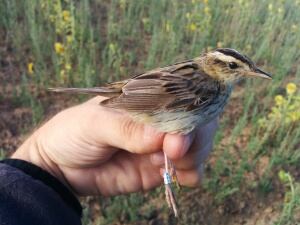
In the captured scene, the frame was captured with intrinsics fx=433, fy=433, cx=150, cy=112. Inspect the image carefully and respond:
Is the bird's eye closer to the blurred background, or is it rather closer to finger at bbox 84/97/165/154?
finger at bbox 84/97/165/154

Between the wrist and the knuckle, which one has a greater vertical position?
the knuckle

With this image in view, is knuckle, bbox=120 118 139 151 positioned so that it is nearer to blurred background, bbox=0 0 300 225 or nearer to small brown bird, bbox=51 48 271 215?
small brown bird, bbox=51 48 271 215

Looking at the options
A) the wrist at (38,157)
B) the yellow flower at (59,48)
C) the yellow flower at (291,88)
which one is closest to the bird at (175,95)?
the wrist at (38,157)

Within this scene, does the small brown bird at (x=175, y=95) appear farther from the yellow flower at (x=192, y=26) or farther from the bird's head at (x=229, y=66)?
the yellow flower at (x=192, y=26)

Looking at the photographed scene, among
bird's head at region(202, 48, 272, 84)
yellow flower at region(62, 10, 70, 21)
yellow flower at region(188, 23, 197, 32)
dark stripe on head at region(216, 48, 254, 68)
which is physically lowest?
yellow flower at region(188, 23, 197, 32)

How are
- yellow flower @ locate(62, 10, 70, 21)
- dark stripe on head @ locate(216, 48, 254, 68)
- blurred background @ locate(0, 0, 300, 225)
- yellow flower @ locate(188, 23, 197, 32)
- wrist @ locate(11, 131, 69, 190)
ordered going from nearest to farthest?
1. dark stripe on head @ locate(216, 48, 254, 68)
2. wrist @ locate(11, 131, 69, 190)
3. blurred background @ locate(0, 0, 300, 225)
4. yellow flower @ locate(62, 10, 70, 21)
5. yellow flower @ locate(188, 23, 197, 32)

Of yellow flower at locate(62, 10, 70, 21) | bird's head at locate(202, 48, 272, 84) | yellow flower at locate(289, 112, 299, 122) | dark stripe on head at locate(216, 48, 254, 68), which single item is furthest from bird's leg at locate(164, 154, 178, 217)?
yellow flower at locate(62, 10, 70, 21)

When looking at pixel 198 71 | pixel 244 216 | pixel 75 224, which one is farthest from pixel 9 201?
pixel 244 216

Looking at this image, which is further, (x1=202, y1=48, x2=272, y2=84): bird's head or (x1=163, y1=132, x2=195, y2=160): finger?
(x1=202, y1=48, x2=272, y2=84): bird's head

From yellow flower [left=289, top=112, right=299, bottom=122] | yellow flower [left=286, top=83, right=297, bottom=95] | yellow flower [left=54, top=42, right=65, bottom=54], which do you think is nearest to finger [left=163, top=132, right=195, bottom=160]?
yellow flower [left=286, top=83, right=297, bottom=95]

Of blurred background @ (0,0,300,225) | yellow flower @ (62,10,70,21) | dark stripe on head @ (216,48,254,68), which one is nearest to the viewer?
dark stripe on head @ (216,48,254,68)
